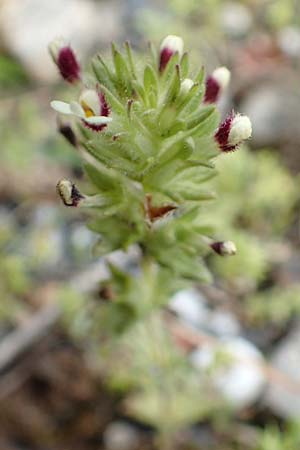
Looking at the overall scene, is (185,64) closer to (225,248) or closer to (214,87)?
(214,87)

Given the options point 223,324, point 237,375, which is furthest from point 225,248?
point 223,324

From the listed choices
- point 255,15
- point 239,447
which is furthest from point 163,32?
point 239,447

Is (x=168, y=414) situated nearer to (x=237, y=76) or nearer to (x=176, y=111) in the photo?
→ (x=176, y=111)

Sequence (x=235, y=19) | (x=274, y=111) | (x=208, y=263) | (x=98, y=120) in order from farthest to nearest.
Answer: (x=235, y=19) → (x=274, y=111) → (x=208, y=263) → (x=98, y=120)

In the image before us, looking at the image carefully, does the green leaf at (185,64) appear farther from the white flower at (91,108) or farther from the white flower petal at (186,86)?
the white flower at (91,108)

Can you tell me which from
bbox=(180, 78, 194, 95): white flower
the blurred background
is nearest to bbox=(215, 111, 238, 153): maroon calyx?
bbox=(180, 78, 194, 95): white flower
